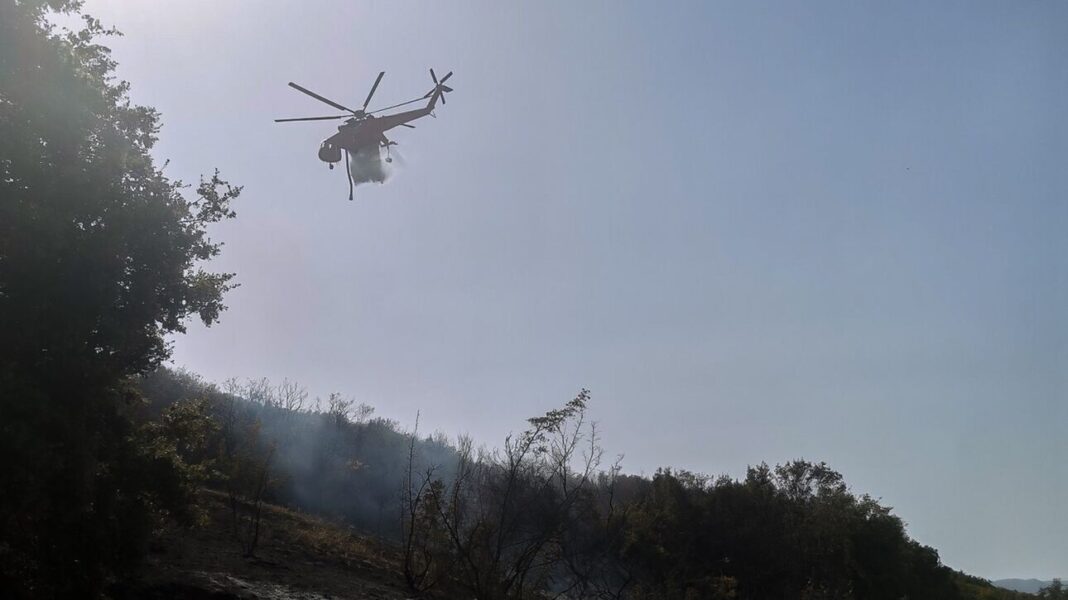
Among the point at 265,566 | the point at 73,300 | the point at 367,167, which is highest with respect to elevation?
the point at 367,167

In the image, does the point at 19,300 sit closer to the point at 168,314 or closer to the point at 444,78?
the point at 168,314

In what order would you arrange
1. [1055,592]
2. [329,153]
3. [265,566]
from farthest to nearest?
1. [1055,592]
2. [265,566]
3. [329,153]

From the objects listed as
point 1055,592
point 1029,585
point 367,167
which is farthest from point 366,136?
point 1029,585

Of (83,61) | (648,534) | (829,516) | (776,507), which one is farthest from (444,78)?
(829,516)

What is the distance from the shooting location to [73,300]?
1120 centimetres

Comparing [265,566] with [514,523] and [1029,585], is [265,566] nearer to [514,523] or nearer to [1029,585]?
[514,523]

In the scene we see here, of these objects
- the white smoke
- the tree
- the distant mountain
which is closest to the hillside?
the tree

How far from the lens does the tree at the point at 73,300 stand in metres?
9.98

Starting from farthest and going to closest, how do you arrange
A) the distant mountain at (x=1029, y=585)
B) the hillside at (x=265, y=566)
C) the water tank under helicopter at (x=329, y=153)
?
the distant mountain at (x=1029, y=585) → the hillside at (x=265, y=566) → the water tank under helicopter at (x=329, y=153)

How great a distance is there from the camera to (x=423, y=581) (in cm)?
2061

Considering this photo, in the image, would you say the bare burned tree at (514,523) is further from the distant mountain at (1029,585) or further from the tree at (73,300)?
the distant mountain at (1029,585)

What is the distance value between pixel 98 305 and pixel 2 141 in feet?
8.14

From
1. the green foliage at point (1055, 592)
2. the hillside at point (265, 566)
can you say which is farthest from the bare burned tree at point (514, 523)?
the green foliage at point (1055, 592)

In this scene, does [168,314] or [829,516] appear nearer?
[168,314]
